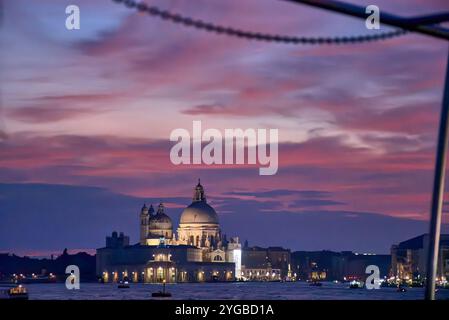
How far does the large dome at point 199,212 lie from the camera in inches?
5758

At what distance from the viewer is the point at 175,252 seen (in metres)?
149

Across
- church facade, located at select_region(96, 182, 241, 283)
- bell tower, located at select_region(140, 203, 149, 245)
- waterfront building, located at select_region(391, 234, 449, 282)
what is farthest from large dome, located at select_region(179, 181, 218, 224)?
waterfront building, located at select_region(391, 234, 449, 282)

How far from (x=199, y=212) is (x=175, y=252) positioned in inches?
256

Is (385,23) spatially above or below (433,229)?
above

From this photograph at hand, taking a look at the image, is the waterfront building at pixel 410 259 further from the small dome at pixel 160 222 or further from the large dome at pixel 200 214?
the small dome at pixel 160 222

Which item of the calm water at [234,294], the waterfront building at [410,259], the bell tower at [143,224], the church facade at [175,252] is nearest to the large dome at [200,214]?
the church facade at [175,252]

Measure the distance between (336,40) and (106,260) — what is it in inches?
5856

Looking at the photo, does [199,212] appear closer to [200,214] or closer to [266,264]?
[200,214]

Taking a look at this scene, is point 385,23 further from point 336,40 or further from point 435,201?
point 435,201

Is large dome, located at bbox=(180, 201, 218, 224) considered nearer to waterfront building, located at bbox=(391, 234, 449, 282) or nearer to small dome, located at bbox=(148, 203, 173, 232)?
small dome, located at bbox=(148, 203, 173, 232)

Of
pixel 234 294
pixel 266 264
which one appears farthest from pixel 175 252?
pixel 234 294
